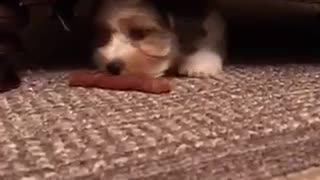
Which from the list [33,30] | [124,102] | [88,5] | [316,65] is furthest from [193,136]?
[33,30]

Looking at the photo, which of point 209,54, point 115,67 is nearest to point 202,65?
point 209,54

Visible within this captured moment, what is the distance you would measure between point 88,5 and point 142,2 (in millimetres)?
329

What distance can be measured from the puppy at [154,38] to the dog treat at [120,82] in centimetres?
6

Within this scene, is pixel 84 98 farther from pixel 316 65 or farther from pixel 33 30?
pixel 33 30

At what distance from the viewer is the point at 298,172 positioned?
2.67 ft

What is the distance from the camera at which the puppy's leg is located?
1300 millimetres

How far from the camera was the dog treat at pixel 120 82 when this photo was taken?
1.14m

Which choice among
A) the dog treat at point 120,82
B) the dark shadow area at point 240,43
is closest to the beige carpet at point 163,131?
the dog treat at point 120,82

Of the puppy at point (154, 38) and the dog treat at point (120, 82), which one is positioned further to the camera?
the puppy at point (154, 38)

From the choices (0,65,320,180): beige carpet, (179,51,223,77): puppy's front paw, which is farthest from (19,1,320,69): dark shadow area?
(0,65,320,180): beige carpet

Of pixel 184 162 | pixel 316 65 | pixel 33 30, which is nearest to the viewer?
pixel 184 162

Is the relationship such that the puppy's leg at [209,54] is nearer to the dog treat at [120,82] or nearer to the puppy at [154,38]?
the puppy at [154,38]

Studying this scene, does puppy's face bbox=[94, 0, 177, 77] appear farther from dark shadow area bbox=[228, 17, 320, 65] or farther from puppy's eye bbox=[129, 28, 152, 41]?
dark shadow area bbox=[228, 17, 320, 65]

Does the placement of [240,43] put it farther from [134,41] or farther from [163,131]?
[163,131]
